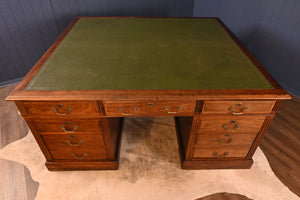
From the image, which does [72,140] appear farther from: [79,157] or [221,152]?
[221,152]

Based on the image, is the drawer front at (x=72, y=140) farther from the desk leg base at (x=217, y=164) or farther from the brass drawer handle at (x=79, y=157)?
the desk leg base at (x=217, y=164)

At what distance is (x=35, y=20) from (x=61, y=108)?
1603 mm

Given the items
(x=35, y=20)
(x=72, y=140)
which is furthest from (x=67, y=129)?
(x=35, y=20)

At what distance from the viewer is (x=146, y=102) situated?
1299mm

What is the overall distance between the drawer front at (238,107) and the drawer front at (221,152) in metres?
0.42

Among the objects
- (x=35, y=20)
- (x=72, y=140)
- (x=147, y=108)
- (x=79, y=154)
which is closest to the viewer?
(x=147, y=108)

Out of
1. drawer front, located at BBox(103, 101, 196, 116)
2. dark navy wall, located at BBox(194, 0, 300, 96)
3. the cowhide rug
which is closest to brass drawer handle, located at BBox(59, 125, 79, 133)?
drawer front, located at BBox(103, 101, 196, 116)

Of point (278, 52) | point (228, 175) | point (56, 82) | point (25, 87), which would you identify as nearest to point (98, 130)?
point (56, 82)

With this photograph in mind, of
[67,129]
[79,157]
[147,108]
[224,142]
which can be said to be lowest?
[79,157]

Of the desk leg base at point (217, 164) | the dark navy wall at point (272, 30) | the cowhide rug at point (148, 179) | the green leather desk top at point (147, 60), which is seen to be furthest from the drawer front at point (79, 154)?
Answer: the dark navy wall at point (272, 30)

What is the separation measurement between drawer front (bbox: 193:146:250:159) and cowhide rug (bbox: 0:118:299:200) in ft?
0.59

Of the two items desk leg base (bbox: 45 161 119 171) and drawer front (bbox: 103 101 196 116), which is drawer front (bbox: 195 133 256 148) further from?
desk leg base (bbox: 45 161 119 171)

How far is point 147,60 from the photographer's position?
151cm

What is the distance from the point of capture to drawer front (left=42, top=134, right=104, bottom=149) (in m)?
1.52
